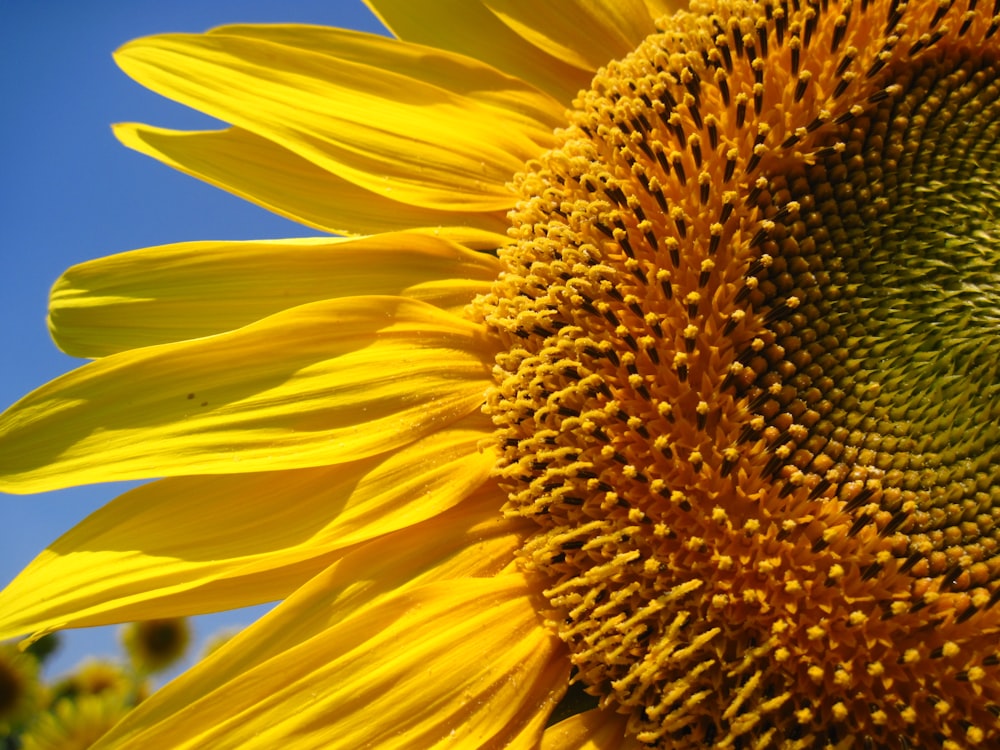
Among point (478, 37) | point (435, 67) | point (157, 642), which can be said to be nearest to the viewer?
point (435, 67)

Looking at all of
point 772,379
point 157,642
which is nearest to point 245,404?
point 772,379

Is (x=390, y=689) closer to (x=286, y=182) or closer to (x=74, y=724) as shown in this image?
(x=286, y=182)

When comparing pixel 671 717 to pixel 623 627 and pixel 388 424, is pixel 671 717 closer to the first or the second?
pixel 623 627

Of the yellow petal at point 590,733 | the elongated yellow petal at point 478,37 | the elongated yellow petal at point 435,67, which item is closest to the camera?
the yellow petal at point 590,733

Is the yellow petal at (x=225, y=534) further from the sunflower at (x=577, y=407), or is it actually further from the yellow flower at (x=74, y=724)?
the yellow flower at (x=74, y=724)

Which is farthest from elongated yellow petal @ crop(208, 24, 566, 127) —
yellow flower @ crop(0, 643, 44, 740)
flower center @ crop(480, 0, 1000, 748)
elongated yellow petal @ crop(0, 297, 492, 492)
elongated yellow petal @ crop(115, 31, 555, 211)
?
yellow flower @ crop(0, 643, 44, 740)

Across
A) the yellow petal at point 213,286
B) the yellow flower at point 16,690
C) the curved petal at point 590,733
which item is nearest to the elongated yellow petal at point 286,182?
the yellow petal at point 213,286
